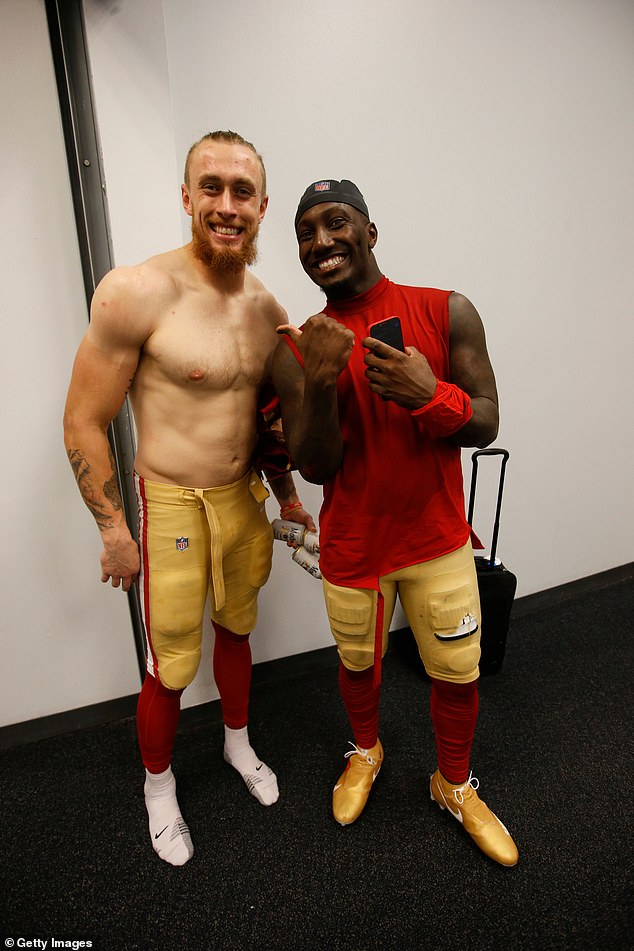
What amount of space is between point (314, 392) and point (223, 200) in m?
0.52

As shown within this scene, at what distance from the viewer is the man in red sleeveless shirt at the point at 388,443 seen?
1.09m

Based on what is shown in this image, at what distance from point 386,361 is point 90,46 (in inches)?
48.1

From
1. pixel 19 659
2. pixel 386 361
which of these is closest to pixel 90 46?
pixel 386 361

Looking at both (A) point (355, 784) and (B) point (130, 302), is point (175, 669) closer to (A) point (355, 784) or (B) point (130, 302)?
(A) point (355, 784)

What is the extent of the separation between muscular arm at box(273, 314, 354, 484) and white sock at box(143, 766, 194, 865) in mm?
1034

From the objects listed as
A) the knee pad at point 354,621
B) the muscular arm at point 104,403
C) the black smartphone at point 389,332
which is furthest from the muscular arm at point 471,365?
the muscular arm at point 104,403

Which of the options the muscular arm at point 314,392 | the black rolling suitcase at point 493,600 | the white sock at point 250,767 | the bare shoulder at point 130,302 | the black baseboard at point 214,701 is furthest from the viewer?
the black rolling suitcase at point 493,600

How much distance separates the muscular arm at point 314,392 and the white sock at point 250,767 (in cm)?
100

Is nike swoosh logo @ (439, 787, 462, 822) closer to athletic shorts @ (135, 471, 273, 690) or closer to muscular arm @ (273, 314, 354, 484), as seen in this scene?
athletic shorts @ (135, 471, 273, 690)

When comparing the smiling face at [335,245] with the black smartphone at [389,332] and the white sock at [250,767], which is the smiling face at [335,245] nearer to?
the black smartphone at [389,332]

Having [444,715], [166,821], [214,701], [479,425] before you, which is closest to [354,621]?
[444,715]

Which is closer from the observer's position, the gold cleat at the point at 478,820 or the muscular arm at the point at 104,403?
the muscular arm at the point at 104,403

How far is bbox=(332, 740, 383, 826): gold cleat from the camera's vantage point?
4.93ft

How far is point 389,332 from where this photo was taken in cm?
107
